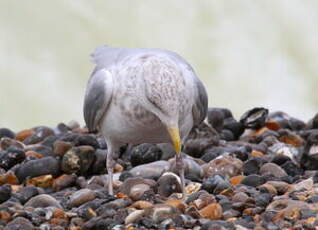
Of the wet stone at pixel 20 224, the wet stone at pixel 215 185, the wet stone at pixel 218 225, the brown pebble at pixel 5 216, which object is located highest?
the wet stone at pixel 218 225

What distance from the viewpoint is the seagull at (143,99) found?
6.81 meters

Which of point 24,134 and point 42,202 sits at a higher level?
point 42,202

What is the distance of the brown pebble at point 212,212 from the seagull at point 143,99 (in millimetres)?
521

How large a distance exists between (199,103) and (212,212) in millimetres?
1198

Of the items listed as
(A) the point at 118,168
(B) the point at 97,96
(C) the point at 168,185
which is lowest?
(A) the point at 118,168

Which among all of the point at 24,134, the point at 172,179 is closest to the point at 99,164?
the point at 172,179

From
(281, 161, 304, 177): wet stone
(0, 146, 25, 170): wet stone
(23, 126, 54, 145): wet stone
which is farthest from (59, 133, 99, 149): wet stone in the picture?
(281, 161, 304, 177): wet stone

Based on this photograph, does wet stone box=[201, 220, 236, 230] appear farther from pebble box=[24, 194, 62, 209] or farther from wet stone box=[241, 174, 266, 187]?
wet stone box=[241, 174, 266, 187]

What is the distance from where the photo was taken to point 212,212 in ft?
21.5

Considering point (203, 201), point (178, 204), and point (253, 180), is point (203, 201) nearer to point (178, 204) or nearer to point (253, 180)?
point (178, 204)

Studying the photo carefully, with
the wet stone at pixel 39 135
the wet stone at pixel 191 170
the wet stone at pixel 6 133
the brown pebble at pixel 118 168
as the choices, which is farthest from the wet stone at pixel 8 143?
the wet stone at pixel 191 170

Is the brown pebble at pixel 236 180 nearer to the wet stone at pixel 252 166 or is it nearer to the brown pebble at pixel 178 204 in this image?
the wet stone at pixel 252 166

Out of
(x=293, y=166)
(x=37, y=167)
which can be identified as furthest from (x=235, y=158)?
(x=37, y=167)

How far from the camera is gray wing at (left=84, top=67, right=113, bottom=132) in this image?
7.30m
